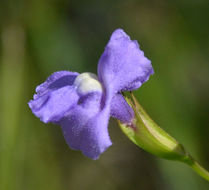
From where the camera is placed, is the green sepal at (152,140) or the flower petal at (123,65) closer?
the flower petal at (123,65)

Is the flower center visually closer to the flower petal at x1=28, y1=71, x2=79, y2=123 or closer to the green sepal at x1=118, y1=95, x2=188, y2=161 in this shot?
the flower petal at x1=28, y1=71, x2=79, y2=123

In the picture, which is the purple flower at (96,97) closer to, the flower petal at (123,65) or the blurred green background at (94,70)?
the flower petal at (123,65)

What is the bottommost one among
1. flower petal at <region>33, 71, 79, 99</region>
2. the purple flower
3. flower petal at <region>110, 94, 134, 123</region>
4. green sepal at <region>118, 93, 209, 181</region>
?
green sepal at <region>118, 93, 209, 181</region>

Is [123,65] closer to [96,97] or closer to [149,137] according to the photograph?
[96,97]

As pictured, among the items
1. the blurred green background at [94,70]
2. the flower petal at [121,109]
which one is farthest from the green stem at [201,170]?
the blurred green background at [94,70]

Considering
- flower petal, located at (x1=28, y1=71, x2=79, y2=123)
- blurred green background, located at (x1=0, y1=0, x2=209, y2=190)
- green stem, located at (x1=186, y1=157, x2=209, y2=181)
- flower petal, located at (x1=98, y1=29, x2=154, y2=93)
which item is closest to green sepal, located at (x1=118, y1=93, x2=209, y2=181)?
green stem, located at (x1=186, y1=157, x2=209, y2=181)

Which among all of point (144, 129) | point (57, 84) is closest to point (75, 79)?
point (57, 84)

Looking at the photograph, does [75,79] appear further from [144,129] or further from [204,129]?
[204,129]

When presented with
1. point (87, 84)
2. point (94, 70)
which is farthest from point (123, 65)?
point (94, 70)
